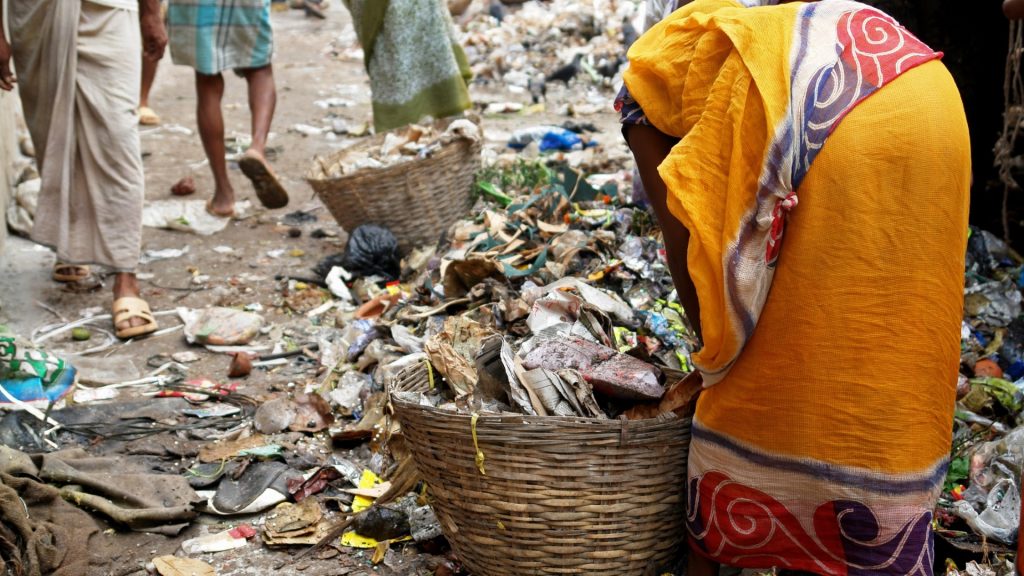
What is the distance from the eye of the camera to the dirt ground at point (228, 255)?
8.96 ft

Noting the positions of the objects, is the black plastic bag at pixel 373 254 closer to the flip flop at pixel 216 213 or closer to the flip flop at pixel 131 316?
the flip flop at pixel 131 316

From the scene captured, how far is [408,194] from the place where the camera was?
473 cm

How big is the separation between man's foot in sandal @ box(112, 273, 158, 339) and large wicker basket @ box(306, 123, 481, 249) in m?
1.01

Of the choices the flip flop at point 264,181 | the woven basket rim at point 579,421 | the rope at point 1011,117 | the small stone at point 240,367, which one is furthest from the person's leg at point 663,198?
the flip flop at point 264,181

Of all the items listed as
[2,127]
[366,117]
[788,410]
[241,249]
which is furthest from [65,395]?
[366,117]

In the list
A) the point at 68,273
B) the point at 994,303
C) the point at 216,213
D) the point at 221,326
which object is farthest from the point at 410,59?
the point at 994,303

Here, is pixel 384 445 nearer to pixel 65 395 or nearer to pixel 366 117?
pixel 65 395

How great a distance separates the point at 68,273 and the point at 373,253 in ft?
4.84

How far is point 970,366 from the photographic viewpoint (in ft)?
11.0

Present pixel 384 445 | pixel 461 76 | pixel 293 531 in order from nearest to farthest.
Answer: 1. pixel 293 531
2. pixel 384 445
3. pixel 461 76

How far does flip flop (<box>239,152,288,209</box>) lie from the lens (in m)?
5.11

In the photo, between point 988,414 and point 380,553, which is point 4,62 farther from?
point 988,414

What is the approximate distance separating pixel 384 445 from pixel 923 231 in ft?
6.25

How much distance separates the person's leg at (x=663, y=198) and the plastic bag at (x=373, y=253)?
2.73 metres
